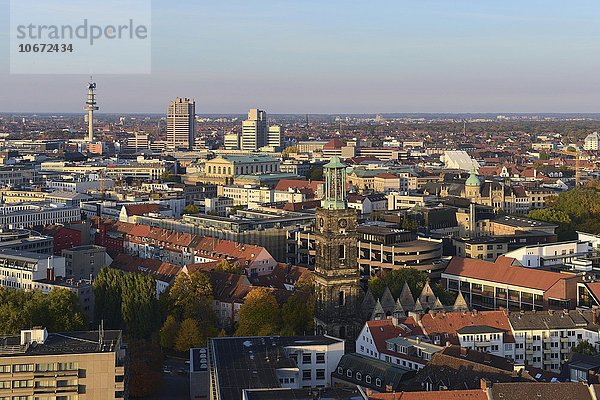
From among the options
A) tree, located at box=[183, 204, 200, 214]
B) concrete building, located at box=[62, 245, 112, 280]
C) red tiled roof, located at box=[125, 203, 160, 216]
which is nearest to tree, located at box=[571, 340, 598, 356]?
concrete building, located at box=[62, 245, 112, 280]

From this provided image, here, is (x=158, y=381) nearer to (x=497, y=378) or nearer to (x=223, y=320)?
(x=223, y=320)

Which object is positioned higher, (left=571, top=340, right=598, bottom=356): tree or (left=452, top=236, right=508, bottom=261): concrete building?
(left=452, top=236, right=508, bottom=261): concrete building

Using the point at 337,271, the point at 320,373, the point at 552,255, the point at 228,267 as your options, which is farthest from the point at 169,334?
the point at 552,255

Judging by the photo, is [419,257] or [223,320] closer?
[223,320]

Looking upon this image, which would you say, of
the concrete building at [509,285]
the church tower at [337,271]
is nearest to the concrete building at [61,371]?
the church tower at [337,271]

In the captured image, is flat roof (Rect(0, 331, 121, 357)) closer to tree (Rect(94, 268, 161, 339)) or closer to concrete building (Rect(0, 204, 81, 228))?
tree (Rect(94, 268, 161, 339))

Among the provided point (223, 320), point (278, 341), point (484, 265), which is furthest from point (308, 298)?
point (484, 265)
